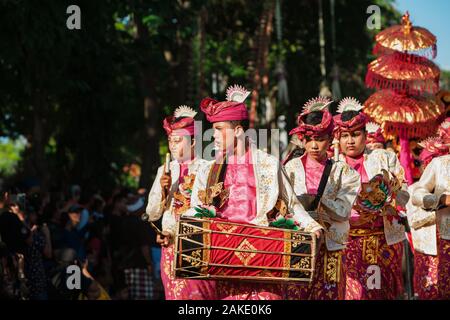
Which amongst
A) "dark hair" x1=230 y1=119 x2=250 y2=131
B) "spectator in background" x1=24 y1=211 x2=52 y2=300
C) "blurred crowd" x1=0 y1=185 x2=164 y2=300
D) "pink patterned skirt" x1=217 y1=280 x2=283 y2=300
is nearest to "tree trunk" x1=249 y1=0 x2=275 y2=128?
"blurred crowd" x1=0 y1=185 x2=164 y2=300

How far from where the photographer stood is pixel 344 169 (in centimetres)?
980

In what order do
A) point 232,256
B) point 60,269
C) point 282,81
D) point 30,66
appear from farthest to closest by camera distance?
point 282,81 < point 30,66 < point 60,269 < point 232,256

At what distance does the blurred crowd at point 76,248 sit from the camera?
40.5 feet

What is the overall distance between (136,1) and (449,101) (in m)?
6.88

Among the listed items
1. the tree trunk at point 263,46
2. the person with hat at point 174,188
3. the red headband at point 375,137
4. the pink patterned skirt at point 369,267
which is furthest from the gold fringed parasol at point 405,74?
the tree trunk at point 263,46

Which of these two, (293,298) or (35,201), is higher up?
(35,201)

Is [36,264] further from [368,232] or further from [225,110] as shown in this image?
[225,110]

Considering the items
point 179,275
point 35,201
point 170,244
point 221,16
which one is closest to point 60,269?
point 35,201

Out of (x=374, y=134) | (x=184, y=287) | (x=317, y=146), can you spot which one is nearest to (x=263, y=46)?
(x=374, y=134)

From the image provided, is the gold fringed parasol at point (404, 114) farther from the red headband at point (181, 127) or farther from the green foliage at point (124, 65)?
the green foliage at point (124, 65)

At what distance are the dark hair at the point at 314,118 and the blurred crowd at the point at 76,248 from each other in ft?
10.8

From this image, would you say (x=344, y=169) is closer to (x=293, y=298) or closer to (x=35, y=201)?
(x=293, y=298)

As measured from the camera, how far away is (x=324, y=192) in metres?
9.62

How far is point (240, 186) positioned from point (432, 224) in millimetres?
3043
